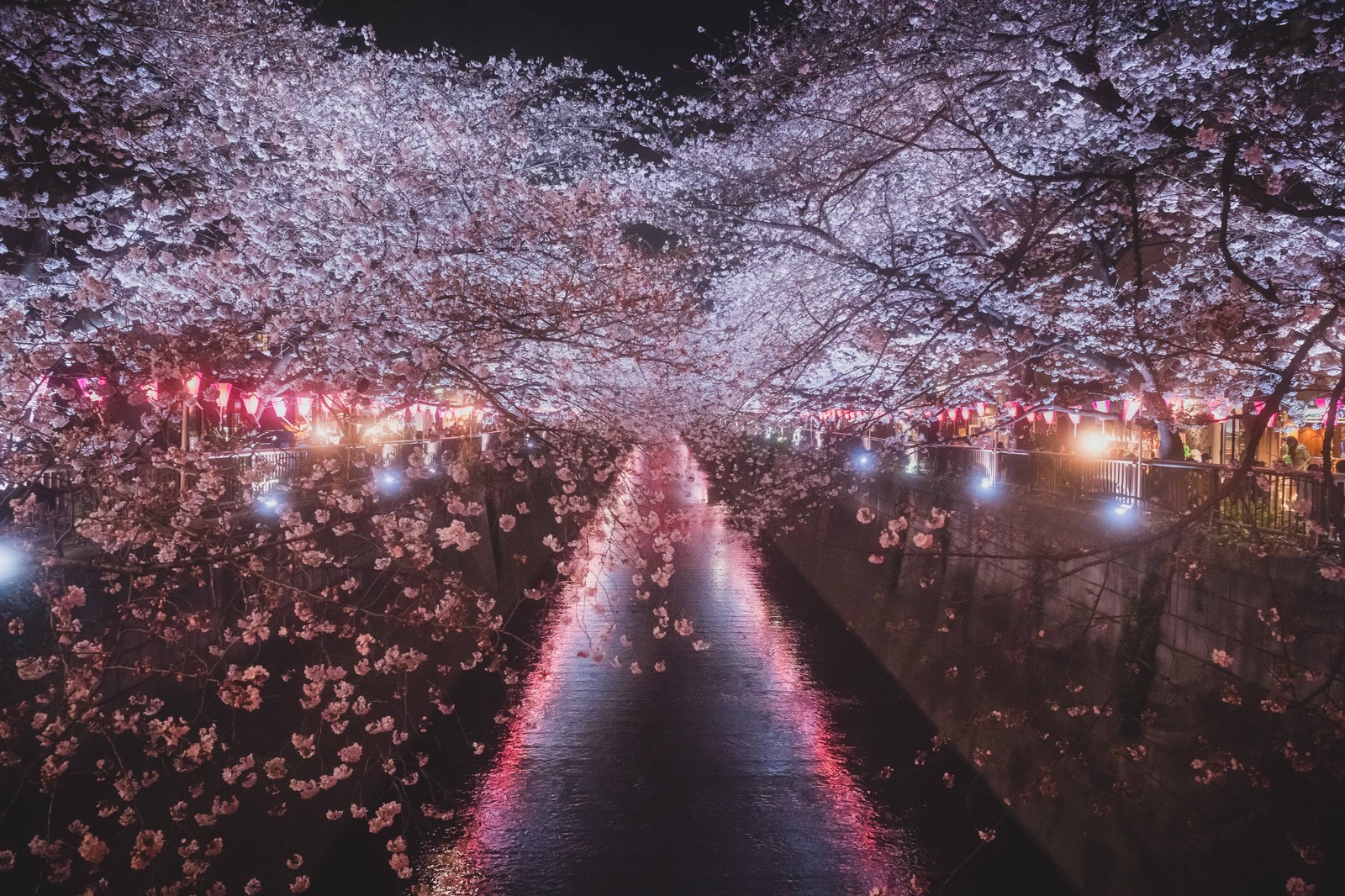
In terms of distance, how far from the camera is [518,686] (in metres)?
15.6

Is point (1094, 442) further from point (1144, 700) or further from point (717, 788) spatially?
point (717, 788)

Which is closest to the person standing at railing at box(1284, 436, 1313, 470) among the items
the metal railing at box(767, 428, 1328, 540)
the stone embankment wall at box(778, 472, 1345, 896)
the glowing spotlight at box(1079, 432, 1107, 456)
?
the glowing spotlight at box(1079, 432, 1107, 456)

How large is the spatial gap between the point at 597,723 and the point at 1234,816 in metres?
9.36

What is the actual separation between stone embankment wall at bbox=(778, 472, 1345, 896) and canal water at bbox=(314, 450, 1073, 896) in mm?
944

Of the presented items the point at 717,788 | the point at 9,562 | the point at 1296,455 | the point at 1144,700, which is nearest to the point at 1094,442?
the point at 1296,455

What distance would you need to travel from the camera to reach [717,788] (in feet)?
38.6

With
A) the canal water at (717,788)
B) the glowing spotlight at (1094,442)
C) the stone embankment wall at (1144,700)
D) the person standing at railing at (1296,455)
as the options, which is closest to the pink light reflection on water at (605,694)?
the canal water at (717,788)

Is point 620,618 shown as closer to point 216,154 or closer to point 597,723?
point 597,723

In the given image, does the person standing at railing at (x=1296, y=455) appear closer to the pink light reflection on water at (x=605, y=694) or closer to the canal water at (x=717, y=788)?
the canal water at (x=717, y=788)

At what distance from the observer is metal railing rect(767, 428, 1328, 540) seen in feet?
22.9

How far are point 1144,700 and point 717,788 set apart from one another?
19.4 feet

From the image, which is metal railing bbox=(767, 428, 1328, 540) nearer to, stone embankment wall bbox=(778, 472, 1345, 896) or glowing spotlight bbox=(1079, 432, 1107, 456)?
stone embankment wall bbox=(778, 472, 1345, 896)

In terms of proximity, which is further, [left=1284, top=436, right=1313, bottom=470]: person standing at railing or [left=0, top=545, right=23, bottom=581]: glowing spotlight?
[left=1284, top=436, right=1313, bottom=470]: person standing at railing

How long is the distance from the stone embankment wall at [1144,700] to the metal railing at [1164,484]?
0.32 meters
